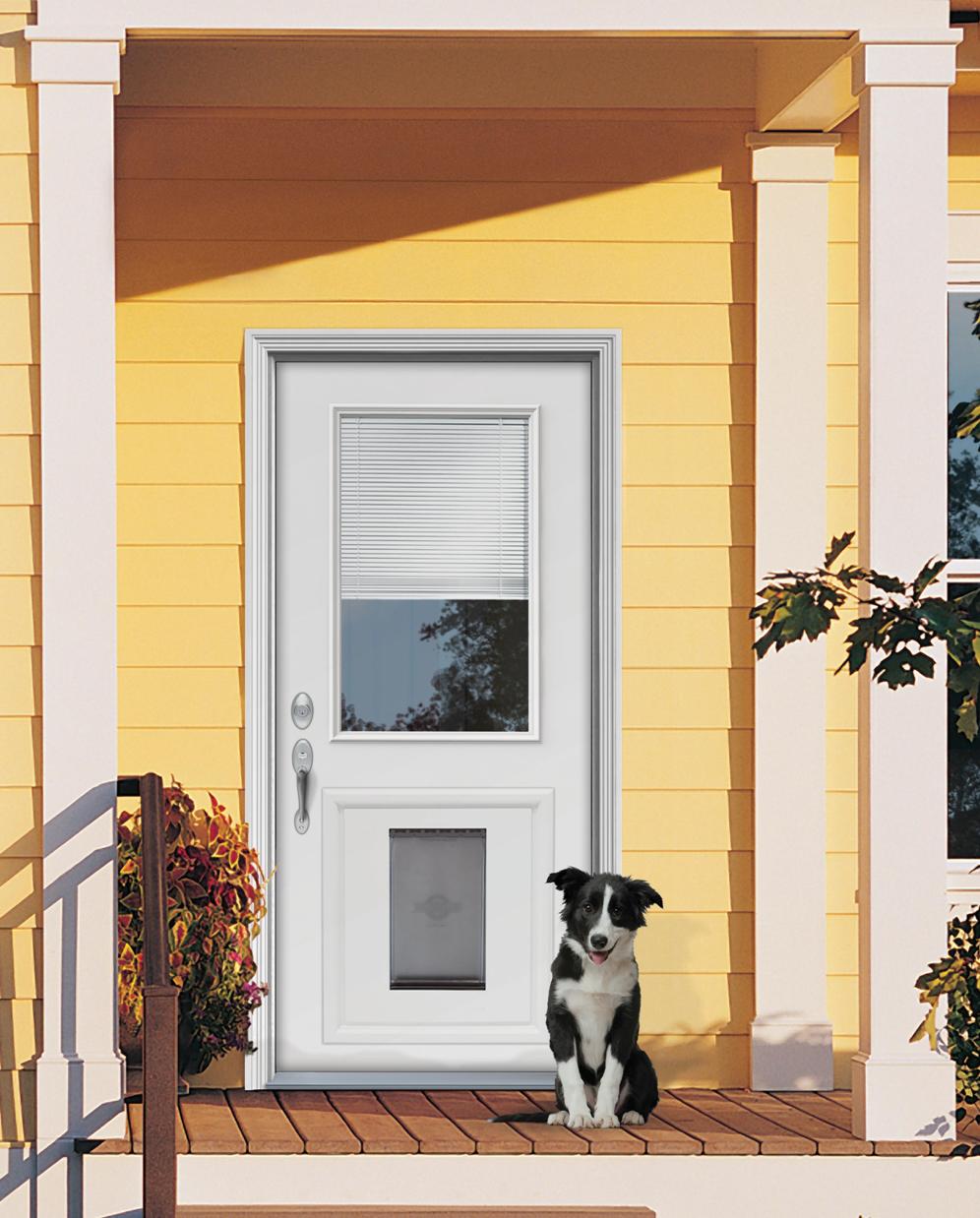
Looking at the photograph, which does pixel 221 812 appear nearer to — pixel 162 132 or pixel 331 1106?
pixel 331 1106

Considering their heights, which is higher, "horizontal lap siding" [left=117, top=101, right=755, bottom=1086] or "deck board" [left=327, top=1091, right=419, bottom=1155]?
"horizontal lap siding" [left=117, top=101, right=755, bottom=1086]

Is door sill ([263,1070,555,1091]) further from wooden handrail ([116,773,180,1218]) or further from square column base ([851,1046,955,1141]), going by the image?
wooden handrail ([116,773,180,1218])

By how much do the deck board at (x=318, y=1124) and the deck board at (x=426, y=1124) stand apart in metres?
0.14

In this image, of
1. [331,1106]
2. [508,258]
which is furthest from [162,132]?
[331,1106]

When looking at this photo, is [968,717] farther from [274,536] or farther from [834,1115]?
[274,536]

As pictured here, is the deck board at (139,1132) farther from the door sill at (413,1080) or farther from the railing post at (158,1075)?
the railing post at (158,1075)

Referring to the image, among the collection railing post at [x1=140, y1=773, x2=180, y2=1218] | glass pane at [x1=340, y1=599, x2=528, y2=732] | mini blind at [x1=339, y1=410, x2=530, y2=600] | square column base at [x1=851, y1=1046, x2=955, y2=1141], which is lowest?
square column base at [x1=851, y1=1046, x2=955, y2=1141]

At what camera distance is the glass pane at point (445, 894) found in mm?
4750

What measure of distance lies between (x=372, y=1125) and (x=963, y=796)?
6.25ft

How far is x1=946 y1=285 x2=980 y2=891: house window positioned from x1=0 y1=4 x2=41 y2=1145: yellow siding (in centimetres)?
248

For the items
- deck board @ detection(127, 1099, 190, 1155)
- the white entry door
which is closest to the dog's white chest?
the white entry door

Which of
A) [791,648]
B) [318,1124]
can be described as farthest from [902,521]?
[318,1124]

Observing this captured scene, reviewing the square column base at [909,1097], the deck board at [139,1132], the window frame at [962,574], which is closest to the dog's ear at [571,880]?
the square column base at [909,1097]

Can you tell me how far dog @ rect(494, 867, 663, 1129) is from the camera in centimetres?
402
